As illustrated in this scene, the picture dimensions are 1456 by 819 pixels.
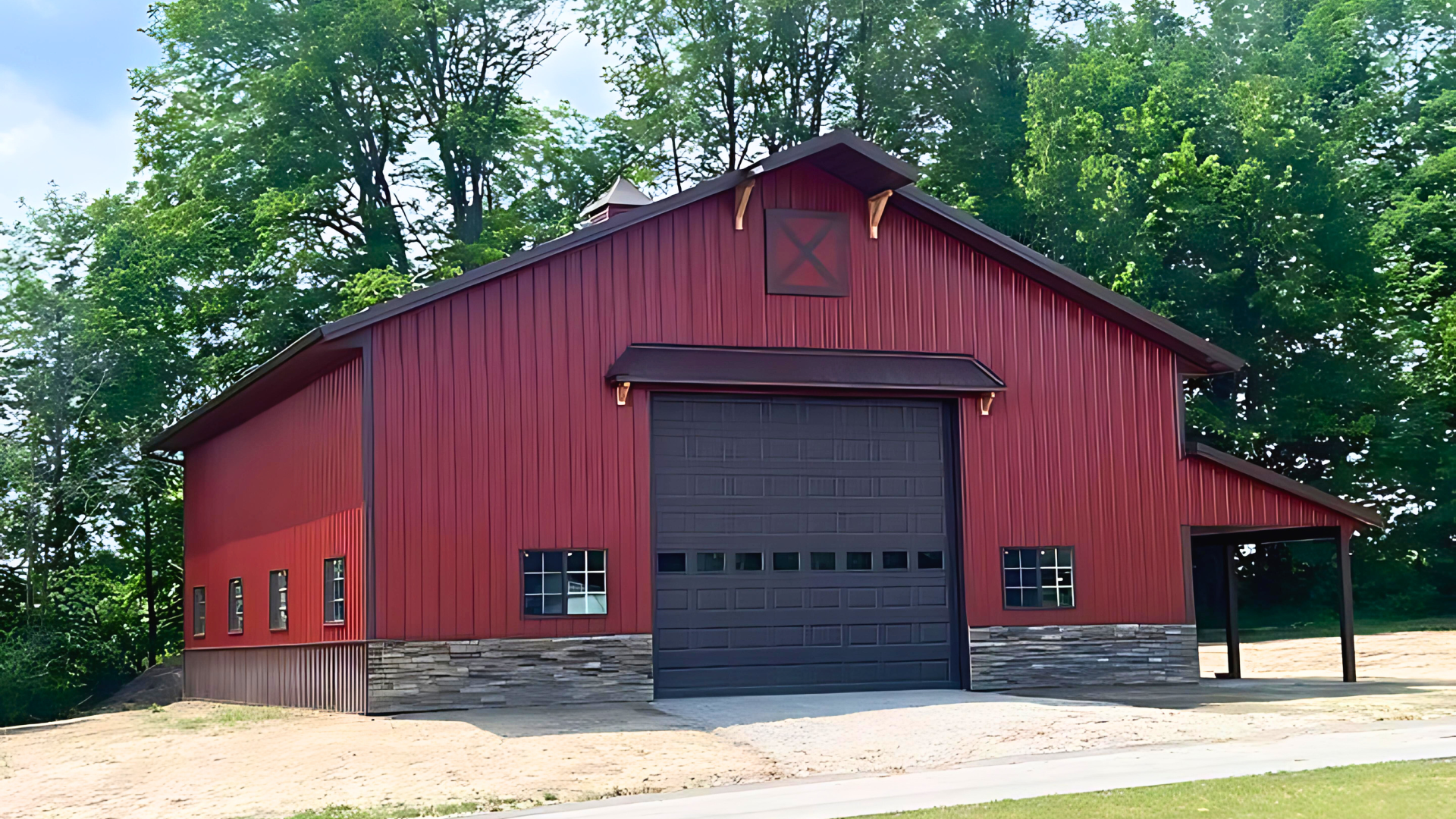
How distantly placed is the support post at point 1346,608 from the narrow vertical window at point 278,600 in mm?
16080

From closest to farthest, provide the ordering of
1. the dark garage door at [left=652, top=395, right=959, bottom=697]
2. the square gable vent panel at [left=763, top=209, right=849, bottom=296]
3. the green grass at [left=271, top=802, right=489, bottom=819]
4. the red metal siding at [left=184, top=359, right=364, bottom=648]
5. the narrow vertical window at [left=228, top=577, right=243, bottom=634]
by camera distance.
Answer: the green grass at [left=271, top=802, right=489, bottom=819] < the red metal siding at [left=184, top=359, right=364, bottom=648] < the dark garage door at [left=652, top=395, right=959, bottom=697] < the square gable vent panel at [left=763, top=209, right=849, bottom=296] < the narrow vertical window at [left=228, top=577, right=243, bottom=634]

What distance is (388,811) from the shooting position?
12945 mm

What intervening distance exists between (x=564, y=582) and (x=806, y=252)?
5915 millimetres

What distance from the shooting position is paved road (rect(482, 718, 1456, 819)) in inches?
479

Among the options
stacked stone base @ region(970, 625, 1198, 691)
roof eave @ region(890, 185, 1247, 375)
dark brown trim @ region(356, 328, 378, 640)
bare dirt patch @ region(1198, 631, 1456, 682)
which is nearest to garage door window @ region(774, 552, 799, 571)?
stacked stone base @ region(970, 625, 1198, 691)

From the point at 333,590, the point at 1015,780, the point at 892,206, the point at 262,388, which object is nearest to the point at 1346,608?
the point at 892,206

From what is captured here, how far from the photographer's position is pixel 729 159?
4650 centimetres

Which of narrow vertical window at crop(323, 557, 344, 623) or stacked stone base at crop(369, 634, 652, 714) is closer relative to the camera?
stacked stone base at crop(369, 634, 652, 714)

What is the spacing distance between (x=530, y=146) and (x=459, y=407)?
2562cm

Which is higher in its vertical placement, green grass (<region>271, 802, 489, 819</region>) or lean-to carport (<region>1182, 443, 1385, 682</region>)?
lean-to carport (<region>1182, 443, 1385, 682</region>)

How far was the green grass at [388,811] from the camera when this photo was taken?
12.7 metres

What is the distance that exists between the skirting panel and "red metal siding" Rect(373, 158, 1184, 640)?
3.80ft

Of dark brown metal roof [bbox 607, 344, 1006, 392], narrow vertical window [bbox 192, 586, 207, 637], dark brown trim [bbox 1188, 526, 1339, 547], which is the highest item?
dark brown metal roof [bbox 607, 344, 1006, 392]

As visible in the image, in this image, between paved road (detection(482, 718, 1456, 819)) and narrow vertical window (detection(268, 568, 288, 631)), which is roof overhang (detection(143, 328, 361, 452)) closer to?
narrow vertical window (detection(268, 568, 288, 631))
